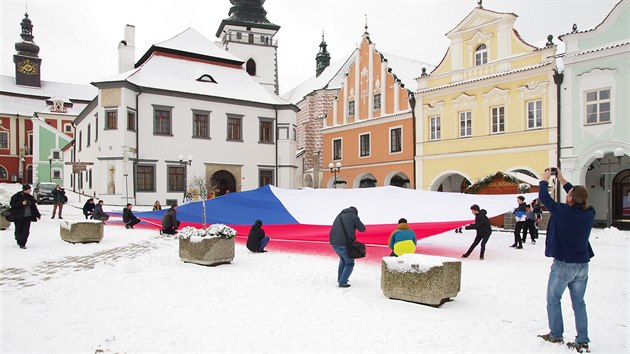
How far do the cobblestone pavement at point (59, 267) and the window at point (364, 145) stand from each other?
69.8 ft

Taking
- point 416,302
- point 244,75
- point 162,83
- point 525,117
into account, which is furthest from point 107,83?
point 416,302

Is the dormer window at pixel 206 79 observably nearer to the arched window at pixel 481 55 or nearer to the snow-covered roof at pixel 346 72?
the snow-covered roof at pixel 346 72

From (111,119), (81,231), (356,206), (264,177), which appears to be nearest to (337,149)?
(264,177)

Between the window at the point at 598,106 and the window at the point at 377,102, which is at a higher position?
the window at the point at 377,102

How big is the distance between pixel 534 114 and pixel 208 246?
19509mm

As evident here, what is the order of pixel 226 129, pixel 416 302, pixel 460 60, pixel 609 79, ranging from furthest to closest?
pixel 226 129
pixel 460 60
pixel 609 79
pixel 416 302

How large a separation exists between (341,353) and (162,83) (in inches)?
1159

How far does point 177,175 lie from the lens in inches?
1216

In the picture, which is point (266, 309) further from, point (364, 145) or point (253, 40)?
point (253, 40)

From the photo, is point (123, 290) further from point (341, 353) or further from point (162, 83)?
point (162, 83)

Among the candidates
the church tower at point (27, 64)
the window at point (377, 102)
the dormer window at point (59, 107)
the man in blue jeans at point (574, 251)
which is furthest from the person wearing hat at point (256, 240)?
the church tower at point (27, 64)

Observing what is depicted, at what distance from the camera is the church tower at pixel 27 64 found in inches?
2502

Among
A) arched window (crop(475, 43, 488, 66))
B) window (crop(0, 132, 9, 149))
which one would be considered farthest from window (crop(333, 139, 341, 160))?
window (crop(0, 132, 9, 149))

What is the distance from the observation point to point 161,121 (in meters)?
30.5
